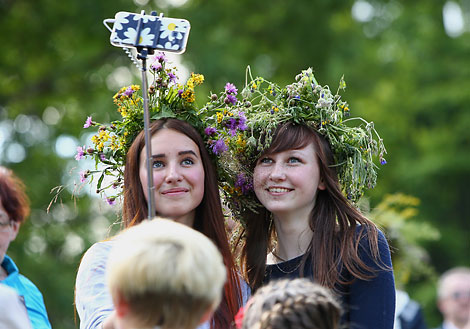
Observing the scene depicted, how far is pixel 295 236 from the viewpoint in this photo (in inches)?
169

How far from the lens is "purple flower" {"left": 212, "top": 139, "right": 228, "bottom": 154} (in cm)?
433

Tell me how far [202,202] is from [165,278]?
1875mm

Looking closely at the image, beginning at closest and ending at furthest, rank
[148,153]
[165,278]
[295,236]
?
[165,278], [148,153], [295,236]

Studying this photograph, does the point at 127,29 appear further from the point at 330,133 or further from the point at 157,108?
the point at 330,133

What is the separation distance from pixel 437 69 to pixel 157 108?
16.2 meters

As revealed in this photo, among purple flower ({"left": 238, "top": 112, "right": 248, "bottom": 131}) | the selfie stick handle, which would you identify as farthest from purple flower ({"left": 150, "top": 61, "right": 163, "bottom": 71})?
the selfie stick handle

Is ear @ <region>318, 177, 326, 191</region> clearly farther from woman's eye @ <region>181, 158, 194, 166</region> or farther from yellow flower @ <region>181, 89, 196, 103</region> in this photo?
yellow flower @ <region>181, 89, 196, 103</region>

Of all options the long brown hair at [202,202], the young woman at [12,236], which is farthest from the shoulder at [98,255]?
the young woman at [12,236]

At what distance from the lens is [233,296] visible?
412cm

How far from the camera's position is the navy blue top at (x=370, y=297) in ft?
12.8

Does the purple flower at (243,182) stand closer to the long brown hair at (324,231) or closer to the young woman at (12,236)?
the long brown hair at (324,231)

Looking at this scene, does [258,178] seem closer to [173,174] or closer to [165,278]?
[173,174]

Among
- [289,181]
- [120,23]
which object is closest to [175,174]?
[289,181]

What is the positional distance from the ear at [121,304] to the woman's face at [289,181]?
1792mm
